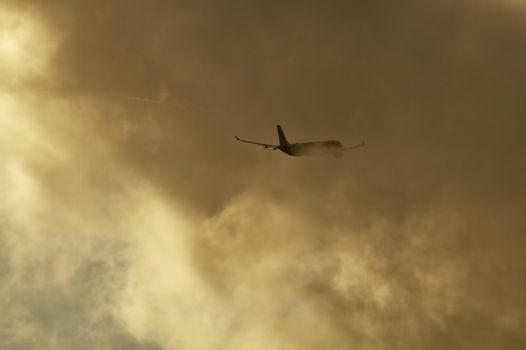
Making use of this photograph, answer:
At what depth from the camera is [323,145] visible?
187000 millimetres

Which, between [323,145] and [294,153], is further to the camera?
[294,153]

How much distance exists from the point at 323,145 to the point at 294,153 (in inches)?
621

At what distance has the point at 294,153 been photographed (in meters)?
200
